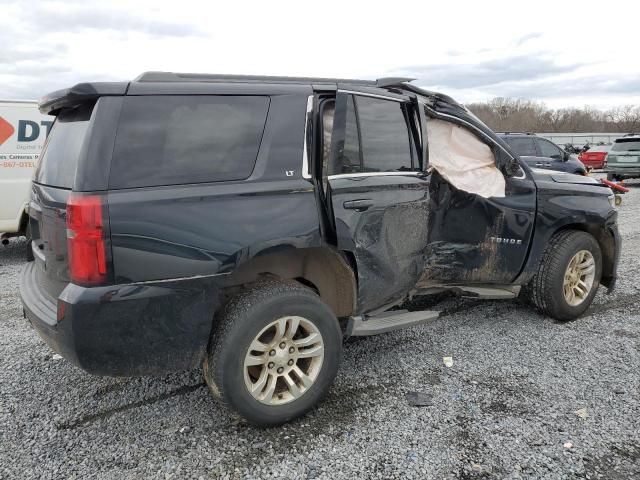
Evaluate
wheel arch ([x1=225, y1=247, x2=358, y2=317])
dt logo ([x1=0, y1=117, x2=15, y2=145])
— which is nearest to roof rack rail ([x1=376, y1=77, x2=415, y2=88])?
wheel arch ([x1=225, y1=247, x2=358, y2=317])

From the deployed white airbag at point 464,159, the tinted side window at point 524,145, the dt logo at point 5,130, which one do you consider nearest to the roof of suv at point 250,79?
the deployed white airbag at point 464,159

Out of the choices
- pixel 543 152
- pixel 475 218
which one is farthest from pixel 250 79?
pixel 543 152

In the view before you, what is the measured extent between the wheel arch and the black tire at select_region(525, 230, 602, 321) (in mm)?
2071

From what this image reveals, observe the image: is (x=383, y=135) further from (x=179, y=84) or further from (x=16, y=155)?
(x=16, y=155)

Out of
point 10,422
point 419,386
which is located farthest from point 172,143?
point 419,386

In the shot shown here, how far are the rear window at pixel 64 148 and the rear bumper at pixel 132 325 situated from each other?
0.63 metres

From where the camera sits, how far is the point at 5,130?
7199 millimetres

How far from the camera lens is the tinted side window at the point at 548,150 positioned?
14086 mm

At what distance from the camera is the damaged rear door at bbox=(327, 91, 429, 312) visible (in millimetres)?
3268

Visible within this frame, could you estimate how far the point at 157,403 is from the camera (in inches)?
132

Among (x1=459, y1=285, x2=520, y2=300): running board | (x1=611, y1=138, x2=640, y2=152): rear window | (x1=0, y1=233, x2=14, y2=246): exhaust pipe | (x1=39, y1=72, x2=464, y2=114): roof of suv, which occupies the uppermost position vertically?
(x1=39, y1=72, x2=464, y2=114): roof of suv

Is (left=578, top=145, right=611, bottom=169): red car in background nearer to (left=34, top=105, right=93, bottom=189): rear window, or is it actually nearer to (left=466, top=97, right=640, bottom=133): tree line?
(left=34, top=105, right=93, bottom=189): rear window

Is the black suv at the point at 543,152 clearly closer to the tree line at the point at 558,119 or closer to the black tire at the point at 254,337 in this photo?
the black tire at the point at 254,337

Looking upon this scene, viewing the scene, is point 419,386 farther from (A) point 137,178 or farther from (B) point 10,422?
(B) point 10,422
